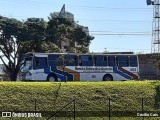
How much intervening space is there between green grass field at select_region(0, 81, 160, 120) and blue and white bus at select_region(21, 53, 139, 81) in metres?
10.4

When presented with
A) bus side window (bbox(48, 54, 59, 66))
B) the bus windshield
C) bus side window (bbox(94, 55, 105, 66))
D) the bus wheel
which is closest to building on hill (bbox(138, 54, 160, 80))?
bus side window (bbox(94, 55, 105, 66))

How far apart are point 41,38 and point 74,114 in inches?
1591

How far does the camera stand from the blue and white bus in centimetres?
3775

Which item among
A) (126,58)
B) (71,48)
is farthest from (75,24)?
(126,58)

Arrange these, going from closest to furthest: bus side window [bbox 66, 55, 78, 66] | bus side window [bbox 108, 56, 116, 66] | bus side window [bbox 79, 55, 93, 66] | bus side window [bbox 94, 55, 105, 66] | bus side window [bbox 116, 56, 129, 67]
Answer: bus side window [bbox 66, 55, 78, 66], bus side window [bbox 79, 55, 93, 66], bus side window [bbox 94, 55, 105, 66], bus side window [bbox 108, 56, 116, 66], bus side window [bbox 116, 56, 129, 67]

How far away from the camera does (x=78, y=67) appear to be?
38781 mm

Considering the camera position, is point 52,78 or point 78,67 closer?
point 52,78

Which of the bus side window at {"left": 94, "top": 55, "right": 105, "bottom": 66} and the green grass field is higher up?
the bus side window at {"left": 94, "top": 55, "right": 105, "bottom": 66}

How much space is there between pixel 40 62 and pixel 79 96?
12.3 meters

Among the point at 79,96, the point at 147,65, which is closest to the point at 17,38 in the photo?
the point at 147,65

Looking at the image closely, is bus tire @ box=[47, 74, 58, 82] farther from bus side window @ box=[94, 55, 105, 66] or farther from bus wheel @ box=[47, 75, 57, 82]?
bus side window @ box=[94, 55, 105, 66]

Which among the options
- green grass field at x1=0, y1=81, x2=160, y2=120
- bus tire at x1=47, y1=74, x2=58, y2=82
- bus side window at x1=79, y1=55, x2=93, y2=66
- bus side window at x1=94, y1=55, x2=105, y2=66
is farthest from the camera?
bus side window at x1=94, y1=55, x2=105, y2=66

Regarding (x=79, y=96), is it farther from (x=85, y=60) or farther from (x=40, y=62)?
(x=85, y=60)

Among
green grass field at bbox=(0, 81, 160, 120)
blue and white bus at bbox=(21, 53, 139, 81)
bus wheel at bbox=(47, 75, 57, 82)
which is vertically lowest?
green grass field at bbox=(0, 81, 160, 120)
